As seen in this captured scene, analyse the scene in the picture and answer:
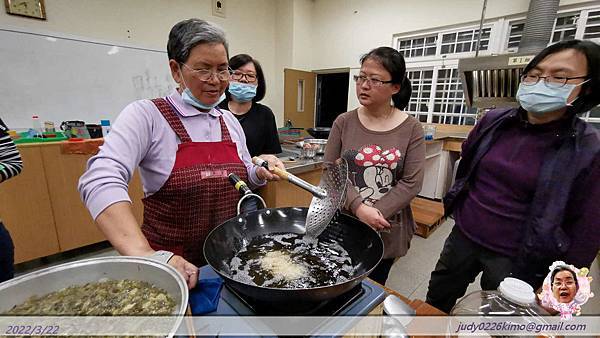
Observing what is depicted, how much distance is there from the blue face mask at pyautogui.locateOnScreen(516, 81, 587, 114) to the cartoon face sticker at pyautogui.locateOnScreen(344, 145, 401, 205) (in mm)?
507

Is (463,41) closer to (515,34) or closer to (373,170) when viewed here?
(515,34)

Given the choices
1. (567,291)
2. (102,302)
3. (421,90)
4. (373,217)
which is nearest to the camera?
(102,302)

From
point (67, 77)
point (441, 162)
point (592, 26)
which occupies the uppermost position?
point (592, 26)

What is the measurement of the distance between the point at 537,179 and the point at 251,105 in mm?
1536

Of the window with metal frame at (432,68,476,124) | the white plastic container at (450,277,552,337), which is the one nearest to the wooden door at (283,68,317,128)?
the window with metal frame at (432,68,476,124)

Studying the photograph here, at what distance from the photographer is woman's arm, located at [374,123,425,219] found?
1.12 metres

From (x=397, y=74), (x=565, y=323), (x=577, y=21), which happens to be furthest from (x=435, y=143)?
(x=565, y=323)

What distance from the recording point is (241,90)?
1648mm

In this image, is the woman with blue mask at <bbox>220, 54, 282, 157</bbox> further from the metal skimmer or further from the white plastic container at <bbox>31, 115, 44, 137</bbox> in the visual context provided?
the white plastic container at <bbox>31, 115, 44, 137</bbox>

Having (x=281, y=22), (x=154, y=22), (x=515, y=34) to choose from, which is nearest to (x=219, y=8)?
(x=154, y=22)

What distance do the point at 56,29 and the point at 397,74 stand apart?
3.64m

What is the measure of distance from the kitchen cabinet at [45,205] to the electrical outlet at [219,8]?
3124mm

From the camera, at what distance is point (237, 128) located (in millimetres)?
1044

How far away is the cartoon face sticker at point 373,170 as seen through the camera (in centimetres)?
116
